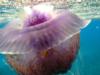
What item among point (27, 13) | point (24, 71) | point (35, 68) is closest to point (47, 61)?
point (35, 68)

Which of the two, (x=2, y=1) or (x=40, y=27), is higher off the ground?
(x=40, y=27)

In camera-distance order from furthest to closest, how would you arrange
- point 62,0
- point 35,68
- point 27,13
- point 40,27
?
point 62,0
point 27,13
point 35,68
point 40,27

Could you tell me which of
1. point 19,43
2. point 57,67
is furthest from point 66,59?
point 19,43

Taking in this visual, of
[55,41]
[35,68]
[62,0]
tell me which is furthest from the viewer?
[62,0]

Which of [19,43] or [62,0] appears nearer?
[19,43]

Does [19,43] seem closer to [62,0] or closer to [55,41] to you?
[55,41]

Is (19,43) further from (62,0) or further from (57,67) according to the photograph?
(62,0)

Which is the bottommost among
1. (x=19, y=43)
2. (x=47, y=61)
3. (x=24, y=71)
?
(x=24, y=71)
